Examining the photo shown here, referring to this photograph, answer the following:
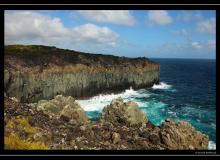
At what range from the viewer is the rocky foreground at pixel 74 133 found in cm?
1219

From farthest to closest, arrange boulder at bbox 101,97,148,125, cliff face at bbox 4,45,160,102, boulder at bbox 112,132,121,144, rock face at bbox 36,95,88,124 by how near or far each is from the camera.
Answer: cliff face at bbox 4,45,160,102 < boulder at bbox 101,97,148,125 < rock face at bbox 36,95,88,124 < boulder at bbox 112,132,121,144

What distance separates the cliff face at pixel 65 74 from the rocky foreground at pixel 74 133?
2628 centimetres

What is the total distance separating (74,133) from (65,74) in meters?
39.0

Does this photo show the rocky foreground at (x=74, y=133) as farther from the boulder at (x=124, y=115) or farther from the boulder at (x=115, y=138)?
the boulder at (x=124, y=115)

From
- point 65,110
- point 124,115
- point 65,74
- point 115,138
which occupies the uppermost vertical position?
point 65,110

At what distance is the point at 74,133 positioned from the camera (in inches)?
559

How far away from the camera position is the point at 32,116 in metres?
14.9

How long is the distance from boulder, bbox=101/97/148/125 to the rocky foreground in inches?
6.0

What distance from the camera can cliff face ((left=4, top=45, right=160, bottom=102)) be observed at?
4509 cm

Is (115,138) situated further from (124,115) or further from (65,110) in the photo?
(124,115)

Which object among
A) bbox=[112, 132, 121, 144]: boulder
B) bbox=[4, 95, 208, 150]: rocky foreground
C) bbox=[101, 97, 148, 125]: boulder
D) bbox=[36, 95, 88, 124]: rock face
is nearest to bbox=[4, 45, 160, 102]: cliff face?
bbox=[36, 95, 88, 124]: rock face

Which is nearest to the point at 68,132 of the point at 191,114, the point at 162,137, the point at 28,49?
the point at 162,137

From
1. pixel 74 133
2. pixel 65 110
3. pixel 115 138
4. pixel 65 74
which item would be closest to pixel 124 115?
pixel 65 110

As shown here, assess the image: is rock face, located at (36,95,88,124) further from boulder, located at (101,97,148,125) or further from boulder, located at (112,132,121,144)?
boulder, located at (112,132,121,144)
